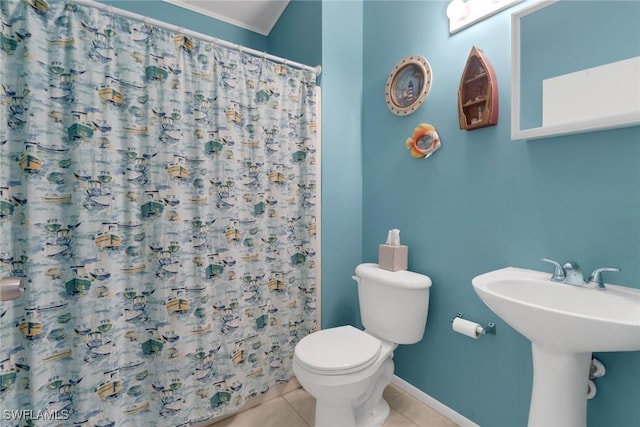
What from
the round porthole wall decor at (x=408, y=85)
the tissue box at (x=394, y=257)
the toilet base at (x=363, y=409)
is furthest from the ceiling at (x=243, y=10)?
the toilet base at (x=363, y=409)

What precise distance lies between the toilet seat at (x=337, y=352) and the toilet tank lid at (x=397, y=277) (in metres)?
0.30

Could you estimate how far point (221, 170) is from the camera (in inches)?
58.3

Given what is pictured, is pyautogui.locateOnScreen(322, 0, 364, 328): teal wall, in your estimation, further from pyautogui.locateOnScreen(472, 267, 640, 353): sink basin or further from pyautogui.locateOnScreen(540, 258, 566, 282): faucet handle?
pyautogui.locateOnScreen(540, 258, 566, 282): faucet handle

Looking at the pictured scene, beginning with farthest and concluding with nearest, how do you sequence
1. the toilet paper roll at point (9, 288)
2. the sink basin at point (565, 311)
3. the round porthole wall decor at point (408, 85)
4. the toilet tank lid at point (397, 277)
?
the round porthole wall decor at point (408, 85) → the toilet tank lid at point (397, 277) → the sink basin at point (565, 311) → the toilet paper roll at point (9, 288)

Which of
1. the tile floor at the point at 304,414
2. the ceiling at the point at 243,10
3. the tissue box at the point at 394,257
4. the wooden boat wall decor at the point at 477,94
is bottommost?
the tile floor at the point at 304,414

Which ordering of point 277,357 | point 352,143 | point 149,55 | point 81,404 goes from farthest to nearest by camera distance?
1. point 352,143
2. point 277,357
3. point 149,55
4. point 81,404

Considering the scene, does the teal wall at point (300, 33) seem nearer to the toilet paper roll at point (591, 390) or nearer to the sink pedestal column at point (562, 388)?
the sink pedestal column at point (562, 388)

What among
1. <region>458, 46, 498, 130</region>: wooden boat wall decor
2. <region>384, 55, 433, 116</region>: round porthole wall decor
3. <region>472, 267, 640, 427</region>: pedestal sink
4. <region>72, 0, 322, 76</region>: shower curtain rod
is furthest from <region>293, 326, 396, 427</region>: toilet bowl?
<region>72, 0, 322, 76</region>: shower curtain rod

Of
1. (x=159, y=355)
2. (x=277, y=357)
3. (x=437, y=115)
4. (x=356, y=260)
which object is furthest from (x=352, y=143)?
(x=159, y=355)

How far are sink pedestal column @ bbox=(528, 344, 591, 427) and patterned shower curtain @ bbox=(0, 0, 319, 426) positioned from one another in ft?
3.74

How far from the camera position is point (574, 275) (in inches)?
39.6

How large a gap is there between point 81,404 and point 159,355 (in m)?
0.30

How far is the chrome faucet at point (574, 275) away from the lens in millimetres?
968

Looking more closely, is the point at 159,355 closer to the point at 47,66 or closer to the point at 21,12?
the point at 47,66
